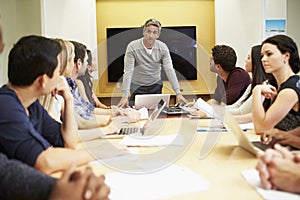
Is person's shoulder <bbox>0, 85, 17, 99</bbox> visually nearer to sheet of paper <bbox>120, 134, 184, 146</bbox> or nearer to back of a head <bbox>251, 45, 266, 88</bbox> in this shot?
sheet of paper <bbox>120, 134, 184, 146</bbox>

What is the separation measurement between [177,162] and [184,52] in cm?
388

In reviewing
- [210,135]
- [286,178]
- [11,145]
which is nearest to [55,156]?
[11,145]

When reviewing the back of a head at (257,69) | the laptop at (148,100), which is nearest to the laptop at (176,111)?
the laptop at (148,100)

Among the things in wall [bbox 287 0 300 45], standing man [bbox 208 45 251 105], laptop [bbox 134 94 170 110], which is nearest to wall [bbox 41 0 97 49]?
laptop [bbox 134 94 170 110]

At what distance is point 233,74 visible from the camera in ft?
10.2

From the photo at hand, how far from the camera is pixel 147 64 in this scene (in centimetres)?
384

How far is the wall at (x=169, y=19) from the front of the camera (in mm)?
5090

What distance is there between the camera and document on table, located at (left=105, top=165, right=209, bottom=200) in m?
0.99

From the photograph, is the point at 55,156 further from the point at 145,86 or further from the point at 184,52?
the point at 184,52

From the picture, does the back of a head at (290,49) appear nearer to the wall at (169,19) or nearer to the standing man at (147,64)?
the standing man at (147,64)

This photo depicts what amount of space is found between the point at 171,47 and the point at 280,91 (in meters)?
3.42

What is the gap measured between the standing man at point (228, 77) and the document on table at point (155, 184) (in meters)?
1.94

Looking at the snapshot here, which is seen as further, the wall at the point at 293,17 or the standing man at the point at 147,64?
the wall at the point at 293,17

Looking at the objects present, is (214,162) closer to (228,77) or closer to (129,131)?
(129,131)
